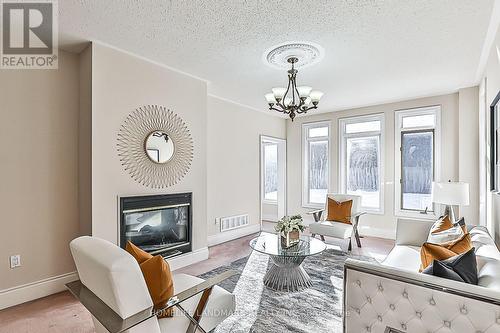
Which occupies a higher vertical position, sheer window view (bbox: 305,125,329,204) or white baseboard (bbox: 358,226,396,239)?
sheer window view (bbox: 305,125,329,204)

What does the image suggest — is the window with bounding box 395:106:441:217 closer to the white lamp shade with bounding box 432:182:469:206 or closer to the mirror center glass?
the white lamp shade with bounding box 432:182:469:206

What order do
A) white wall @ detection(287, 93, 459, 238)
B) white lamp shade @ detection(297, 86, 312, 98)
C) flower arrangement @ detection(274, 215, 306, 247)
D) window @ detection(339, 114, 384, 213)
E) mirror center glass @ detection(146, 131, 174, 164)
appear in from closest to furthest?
white lamp shade @ detection(297, 86, 312, 98)
flower arrangement @ detection(274, 215, 306, 247)
mirror center glass @ detection(146, 131, 174, 164)
white wall @ detection(287, 93, 459, 238)
window @ detection(339, 114, 384, 213)

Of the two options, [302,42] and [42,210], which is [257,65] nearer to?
[302,42]

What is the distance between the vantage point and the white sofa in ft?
4.42

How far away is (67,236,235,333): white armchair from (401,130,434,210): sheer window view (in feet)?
15.4

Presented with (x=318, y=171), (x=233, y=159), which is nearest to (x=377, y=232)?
(x=318, y=171)

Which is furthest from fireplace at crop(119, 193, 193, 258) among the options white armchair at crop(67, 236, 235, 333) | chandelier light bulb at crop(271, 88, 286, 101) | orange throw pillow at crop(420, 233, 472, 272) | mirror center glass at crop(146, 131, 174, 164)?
orange throw pillow at crop(420, 233, 472, 272)

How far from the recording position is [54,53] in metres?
2.99

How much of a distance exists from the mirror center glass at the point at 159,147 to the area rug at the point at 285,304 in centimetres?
159

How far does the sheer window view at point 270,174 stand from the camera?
737 cm

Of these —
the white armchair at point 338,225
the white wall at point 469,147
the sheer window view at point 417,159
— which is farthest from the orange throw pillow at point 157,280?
the sheer window view at point 417,159

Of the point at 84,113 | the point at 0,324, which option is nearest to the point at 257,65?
the point at 84,113

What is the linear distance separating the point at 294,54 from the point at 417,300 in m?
2.59

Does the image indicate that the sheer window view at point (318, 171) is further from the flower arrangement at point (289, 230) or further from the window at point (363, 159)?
the flower arrangement at point (289, 230)
